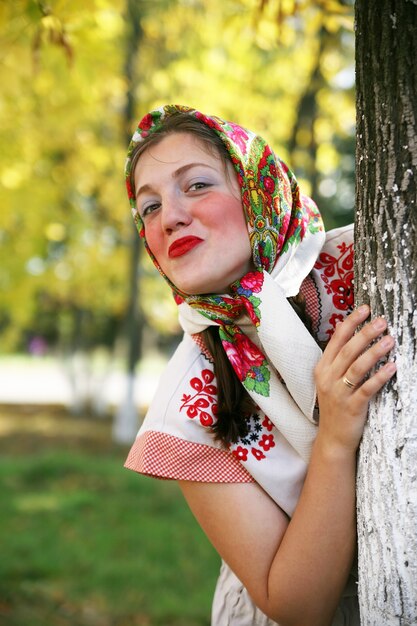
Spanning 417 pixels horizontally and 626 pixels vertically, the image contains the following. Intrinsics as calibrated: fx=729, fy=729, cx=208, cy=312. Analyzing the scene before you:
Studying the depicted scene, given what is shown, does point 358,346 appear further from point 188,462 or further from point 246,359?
point 188,462

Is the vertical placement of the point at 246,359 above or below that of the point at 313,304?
below

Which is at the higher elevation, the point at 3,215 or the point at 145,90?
the point at 145,90

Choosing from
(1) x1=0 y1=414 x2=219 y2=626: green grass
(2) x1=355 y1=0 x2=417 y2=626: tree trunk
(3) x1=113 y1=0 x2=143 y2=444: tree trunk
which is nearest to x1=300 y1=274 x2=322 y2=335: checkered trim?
(2) x1=355 y1=0 x2=417 y2=626: tree trunk

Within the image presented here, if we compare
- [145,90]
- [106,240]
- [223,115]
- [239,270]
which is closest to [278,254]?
[239,270]

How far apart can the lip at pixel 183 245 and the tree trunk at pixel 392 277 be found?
1.48 ft

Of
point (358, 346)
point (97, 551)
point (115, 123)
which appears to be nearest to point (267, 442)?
point (358, 346)

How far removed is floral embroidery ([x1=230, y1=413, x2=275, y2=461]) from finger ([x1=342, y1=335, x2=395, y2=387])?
0.42 meters

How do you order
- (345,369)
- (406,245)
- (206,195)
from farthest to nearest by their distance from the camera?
(206,195), (345,369), (406,245)

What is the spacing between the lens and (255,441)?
1.84 meters

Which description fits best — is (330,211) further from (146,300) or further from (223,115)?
(146,300)

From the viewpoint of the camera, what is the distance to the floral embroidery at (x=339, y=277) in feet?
6.00

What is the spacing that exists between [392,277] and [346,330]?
0.52ft

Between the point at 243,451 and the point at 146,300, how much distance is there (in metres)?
13.1

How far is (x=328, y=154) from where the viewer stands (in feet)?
31.9
